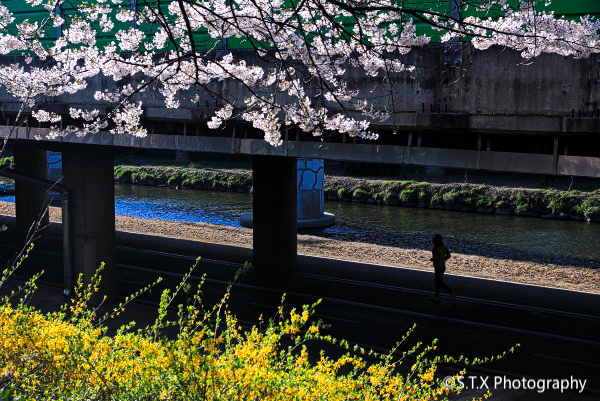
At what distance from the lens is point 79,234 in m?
18.1

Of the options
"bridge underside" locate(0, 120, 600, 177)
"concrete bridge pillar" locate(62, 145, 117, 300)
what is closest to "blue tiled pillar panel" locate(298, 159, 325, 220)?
"concrete bridge pillar" locate(62, 145, 117, 300)

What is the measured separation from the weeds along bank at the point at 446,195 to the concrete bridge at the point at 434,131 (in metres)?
23.6

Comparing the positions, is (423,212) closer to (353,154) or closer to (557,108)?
(353,154)

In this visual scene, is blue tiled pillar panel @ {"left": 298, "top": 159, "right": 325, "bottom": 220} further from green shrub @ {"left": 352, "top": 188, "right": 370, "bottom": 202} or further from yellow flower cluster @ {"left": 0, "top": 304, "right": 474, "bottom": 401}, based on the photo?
yellow flower cluster @ {"left": 0, "top": 304, "right": 474, "bottom": 401}

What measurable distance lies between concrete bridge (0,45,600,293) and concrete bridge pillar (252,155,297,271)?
4208mm

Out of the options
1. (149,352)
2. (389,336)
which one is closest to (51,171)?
(389,336)

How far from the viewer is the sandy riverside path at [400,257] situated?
69.1ft

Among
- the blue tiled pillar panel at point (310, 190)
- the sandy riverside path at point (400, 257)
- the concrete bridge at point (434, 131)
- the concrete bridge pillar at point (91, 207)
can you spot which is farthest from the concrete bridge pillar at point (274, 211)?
the blue tiled pillar panel at point (310, 190)

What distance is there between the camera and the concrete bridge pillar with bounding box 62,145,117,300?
1791cm

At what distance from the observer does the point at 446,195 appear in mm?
38656

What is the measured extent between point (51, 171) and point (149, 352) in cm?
4816

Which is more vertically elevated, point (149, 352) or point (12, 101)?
point (12, 101)

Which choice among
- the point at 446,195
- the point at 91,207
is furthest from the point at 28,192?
the point at 446,195

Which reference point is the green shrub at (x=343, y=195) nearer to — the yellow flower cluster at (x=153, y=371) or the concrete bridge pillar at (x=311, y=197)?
the concrete bridge pillar at (x=311, y=197)
